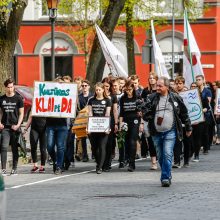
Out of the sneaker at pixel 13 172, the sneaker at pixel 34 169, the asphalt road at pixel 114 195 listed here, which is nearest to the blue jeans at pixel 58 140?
the asphalt road at pixel 114 195

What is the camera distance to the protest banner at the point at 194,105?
23.2 metres

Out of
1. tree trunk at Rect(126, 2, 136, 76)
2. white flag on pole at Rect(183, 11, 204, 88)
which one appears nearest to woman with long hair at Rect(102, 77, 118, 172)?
white flag on pole at Rect(183, 11, 204, 88)

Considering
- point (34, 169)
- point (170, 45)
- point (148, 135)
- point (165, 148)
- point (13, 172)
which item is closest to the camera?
point (165, 148)

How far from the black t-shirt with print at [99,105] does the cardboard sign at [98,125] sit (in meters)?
0.13

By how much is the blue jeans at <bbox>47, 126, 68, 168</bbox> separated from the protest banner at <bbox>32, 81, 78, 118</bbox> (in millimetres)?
381

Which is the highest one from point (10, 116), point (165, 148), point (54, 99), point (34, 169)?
point (54, 99)

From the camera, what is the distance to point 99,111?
Answer: 2077cm

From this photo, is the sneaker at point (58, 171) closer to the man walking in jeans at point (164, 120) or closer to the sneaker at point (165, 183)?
the man walking in jeans at point (164, 120)

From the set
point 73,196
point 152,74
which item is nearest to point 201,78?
point 152,74

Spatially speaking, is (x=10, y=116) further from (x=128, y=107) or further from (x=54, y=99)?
(x=128, y=107)

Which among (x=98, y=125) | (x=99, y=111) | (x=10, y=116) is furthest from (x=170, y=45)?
(x=10, y=116)

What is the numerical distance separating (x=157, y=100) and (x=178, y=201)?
319cm

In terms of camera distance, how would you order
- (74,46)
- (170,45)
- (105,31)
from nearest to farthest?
(105,31) → (170,45) → (74,46)

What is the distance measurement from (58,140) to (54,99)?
4.79 ft
